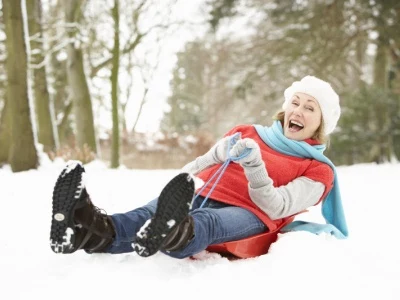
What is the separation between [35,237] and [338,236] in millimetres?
1774

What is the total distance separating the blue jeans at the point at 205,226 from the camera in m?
1.95

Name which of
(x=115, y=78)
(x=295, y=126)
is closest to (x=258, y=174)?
(x=295, y=126)

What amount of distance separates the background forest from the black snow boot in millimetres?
4034

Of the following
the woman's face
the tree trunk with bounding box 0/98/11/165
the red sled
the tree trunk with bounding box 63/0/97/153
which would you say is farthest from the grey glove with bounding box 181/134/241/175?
the tree trunk with bounding box 63/0/97/153

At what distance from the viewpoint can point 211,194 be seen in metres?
2.38

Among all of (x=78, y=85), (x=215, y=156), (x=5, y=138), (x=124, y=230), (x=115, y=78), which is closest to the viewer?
(x=124, y=230)

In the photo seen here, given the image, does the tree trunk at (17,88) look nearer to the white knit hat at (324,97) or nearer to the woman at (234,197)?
the woman at (234,197)

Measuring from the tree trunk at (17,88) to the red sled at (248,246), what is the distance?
389 centimetres

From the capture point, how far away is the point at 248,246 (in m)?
2.28

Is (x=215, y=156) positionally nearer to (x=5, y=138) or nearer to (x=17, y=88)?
(x=17, y=88)

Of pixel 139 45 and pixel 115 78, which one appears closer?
pixel 115 78

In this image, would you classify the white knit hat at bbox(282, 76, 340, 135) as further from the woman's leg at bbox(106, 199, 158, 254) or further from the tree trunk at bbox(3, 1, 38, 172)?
the tree trunk at bbox(3, 1, 38, 172)

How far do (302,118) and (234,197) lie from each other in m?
0.62

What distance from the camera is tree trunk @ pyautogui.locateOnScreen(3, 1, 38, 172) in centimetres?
543
